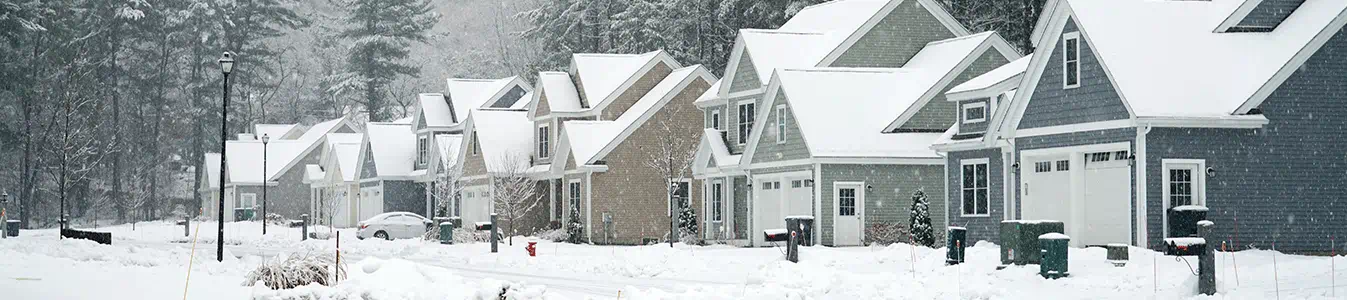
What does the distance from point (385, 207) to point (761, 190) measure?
1077 inches

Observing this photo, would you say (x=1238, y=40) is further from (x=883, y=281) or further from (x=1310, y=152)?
(x=883, y=281)

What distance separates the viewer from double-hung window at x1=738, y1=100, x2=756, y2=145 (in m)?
44.9

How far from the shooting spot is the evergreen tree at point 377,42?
97750 mm

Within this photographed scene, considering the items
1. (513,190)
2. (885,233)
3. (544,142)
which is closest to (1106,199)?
(885,233)

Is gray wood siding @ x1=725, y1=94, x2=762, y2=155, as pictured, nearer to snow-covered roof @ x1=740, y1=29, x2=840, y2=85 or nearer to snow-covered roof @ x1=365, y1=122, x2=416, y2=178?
snow-covered roof @ x1=740, y1=29, x2=840, y2=85

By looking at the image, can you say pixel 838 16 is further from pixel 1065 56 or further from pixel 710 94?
pixel 1065 56

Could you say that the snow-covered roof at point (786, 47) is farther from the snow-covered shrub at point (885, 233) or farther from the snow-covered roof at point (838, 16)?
the snow-covered shrub at point (885, 233)

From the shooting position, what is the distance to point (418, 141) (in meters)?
66.7

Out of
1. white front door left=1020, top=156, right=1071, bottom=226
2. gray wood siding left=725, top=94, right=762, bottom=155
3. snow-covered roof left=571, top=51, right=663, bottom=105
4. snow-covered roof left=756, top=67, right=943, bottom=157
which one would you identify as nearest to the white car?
snow-covered roof left=571, top=51, right=663, bottom=105

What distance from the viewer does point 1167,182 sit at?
96.1ft

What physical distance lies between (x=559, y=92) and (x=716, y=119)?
25.7 feet

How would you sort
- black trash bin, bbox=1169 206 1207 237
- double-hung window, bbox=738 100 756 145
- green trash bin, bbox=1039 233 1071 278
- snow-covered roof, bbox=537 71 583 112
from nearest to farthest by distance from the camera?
1. green trash bin, bbox=1039 233 1071 278
2. black trash bin, bbox=1169 206 1207 237
3. double-hung window, bbox=738 100 756 145
4. snow-covered roof, bbox=537 71 583 112

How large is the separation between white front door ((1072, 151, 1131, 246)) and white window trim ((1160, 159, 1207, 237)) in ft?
2.00

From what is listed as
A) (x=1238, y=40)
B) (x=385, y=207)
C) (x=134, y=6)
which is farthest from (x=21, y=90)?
(x=1238, y=40)
